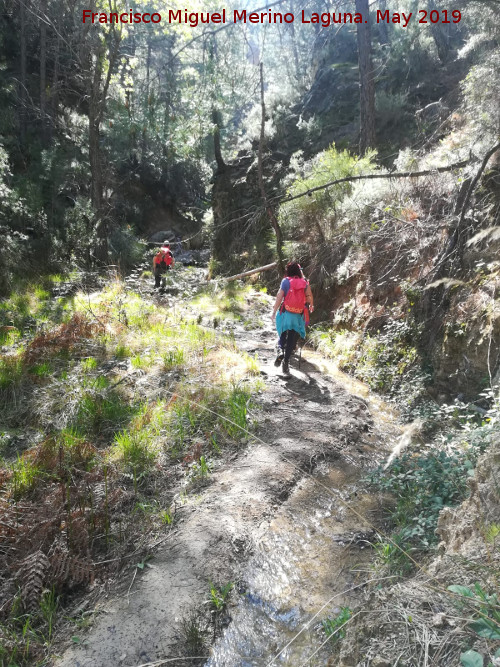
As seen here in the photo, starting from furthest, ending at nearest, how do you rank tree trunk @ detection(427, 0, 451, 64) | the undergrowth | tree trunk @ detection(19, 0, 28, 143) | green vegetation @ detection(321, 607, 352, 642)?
tree trunk @ detection(19, 0, 28, 143) < tree trunk @ detection(427, 0, 451, 64) < the undergrowth < green vegetation @ detection(321, 607, 352, 642)

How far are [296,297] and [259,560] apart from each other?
420 centimetres

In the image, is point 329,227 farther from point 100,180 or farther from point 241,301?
point 100,180

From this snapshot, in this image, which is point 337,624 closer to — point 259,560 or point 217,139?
point 259,560

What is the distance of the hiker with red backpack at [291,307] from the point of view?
661 cm

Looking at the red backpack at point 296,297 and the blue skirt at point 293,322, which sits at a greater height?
the red backpack at point 296,297

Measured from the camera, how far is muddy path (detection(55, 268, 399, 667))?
96.9 inches

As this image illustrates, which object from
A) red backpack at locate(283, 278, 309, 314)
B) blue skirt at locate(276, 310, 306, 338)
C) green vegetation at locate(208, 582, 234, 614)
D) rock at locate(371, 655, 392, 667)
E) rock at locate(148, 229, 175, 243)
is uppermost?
rock at locate(148, 229, 175, 243)

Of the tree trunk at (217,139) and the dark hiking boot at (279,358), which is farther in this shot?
the tree trunk at (217,139)

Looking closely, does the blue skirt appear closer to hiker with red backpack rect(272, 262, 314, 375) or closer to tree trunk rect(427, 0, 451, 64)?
hiker with red backpack rect(272, 262, 314, 375)

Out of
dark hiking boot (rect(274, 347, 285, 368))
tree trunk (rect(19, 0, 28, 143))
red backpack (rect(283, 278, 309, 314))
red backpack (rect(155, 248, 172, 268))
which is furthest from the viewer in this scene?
tree trunk (rect(19, 0, 28, 143))

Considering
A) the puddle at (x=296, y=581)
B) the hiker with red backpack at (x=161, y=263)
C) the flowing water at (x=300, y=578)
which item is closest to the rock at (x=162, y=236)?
the hiker with red backpack at (x=161, y=263)

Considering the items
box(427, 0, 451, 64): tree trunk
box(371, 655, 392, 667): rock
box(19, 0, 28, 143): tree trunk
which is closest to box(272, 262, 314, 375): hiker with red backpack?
box(371, 655, 392, 667): rock

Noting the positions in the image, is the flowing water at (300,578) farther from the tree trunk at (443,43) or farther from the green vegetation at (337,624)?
the tree trunk at (443,43)

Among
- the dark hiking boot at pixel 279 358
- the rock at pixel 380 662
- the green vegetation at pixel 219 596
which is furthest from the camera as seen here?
the dark hiking boot at pixel 279 358
